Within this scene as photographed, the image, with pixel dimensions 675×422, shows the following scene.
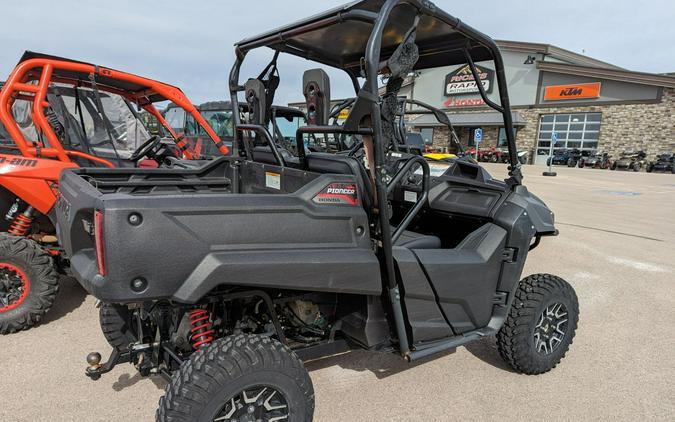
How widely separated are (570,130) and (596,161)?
3.16 m

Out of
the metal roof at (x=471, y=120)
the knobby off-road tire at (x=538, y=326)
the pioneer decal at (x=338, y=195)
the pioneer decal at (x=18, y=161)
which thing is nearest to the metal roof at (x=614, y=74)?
the metal roof at (x=471, y=120)

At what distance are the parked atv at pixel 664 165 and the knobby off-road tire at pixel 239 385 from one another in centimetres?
2980

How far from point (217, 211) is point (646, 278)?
5573 mm

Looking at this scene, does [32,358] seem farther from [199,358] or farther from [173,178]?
[199,358]

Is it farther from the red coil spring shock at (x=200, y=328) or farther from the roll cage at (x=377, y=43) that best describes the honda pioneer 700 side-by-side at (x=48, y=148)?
the red coil spring shock at (x=200, y=328)

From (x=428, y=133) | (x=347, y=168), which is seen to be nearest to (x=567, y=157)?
(x=428, y=133)

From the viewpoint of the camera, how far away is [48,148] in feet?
13.0

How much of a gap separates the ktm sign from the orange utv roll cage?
96.6 ft

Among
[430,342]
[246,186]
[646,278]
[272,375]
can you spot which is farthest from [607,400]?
[646,278]

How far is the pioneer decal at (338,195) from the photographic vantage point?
200 centimetres

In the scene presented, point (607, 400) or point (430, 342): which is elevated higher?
point (430, 342)

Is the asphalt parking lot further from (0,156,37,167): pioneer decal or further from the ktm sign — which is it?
the ktm sign

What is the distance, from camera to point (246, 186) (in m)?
2.96

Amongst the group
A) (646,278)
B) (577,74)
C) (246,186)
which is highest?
(577,74)
